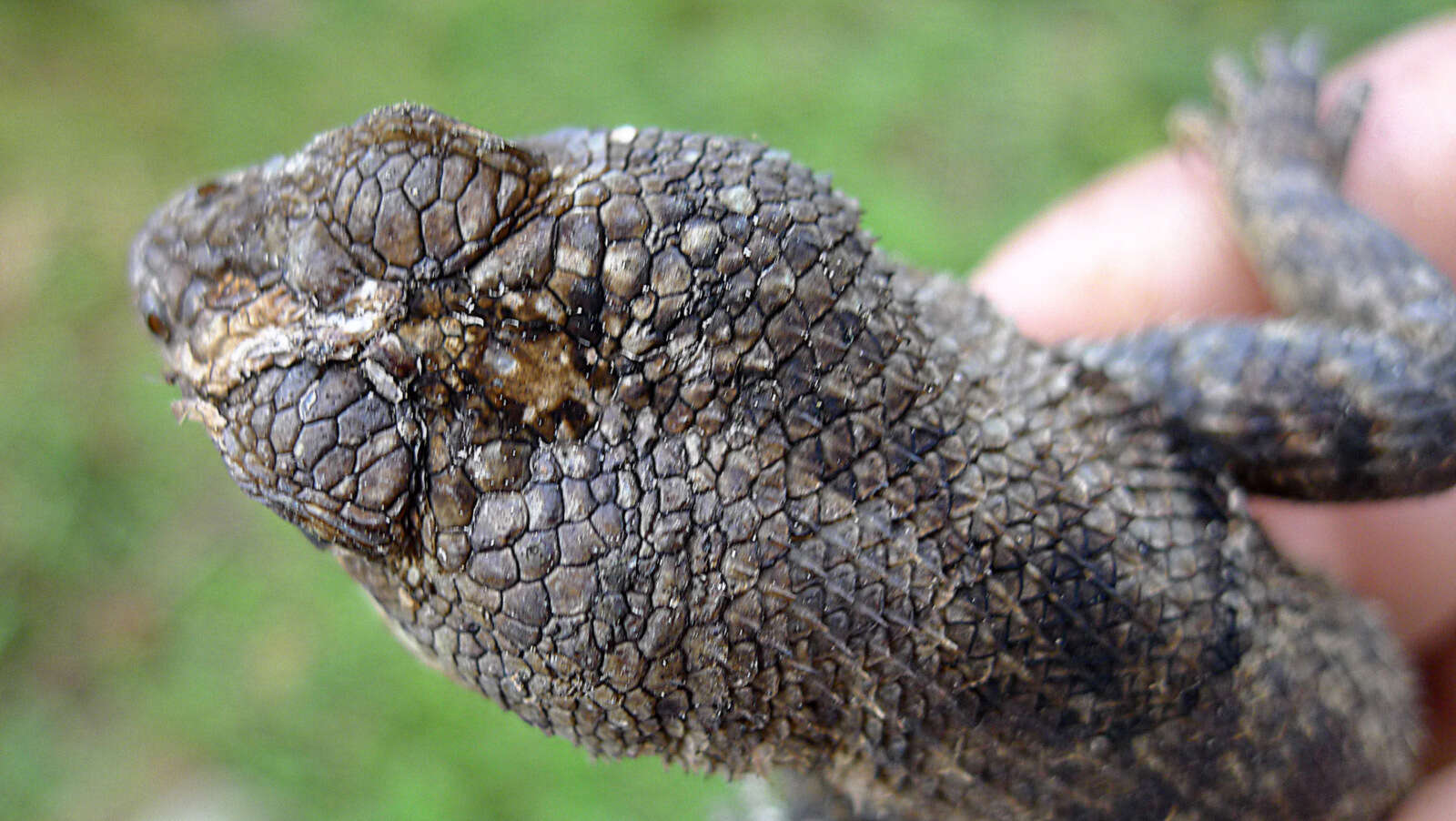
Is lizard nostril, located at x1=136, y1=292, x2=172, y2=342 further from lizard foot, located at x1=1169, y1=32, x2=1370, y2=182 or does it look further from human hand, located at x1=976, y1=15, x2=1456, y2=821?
lizard foot, located at x1=1169, y1=32, x2=1370, y2=182

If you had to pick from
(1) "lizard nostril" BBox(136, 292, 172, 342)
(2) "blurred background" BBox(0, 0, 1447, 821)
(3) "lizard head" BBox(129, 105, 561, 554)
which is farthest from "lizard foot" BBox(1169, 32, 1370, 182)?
(1) "lizard nostril" BBox(136, 292, 172, 342)

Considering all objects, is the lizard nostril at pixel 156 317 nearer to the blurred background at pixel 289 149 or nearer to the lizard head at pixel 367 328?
the lizard head at pixel 367 328

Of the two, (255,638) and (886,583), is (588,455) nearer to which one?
(886,583)

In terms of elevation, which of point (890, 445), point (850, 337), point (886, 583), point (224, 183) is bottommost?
point (886, 583)

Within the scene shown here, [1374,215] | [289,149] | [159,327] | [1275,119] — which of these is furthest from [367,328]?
[289,149]

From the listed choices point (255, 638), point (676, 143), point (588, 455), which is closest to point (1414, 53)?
point (676, 143)

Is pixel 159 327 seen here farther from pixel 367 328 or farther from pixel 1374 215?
pixel 1374 215
